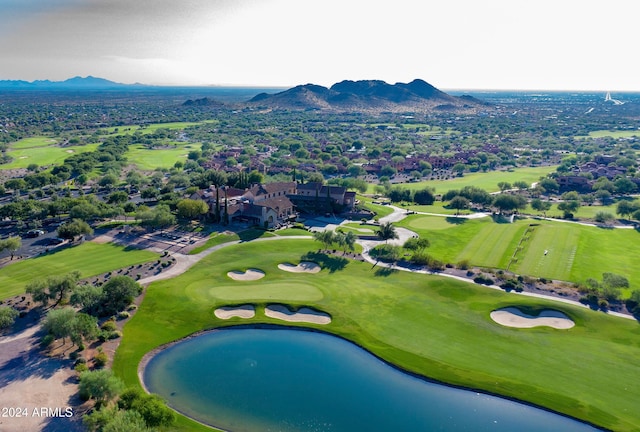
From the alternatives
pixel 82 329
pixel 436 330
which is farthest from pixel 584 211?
pixel 82 329

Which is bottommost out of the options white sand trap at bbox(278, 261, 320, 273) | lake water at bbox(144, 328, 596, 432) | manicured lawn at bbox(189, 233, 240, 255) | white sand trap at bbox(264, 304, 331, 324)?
lake water at bbox(144, 328, 596, 432)

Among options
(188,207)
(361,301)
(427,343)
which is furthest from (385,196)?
(427,343)

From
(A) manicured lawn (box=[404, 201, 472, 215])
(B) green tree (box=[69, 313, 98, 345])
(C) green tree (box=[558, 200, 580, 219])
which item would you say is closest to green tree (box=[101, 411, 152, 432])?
(B) green tree (box=[69, 313, 98, 345])

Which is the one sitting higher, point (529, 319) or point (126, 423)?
point (126, 423)

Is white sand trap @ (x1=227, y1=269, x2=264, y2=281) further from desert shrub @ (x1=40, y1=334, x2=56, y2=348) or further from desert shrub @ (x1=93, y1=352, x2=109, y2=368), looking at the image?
desert shrub @ (x1=40, y1=334, x2=56, y2=348)

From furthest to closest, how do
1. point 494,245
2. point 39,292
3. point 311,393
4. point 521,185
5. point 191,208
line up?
point 521,185 → point 191,208 → point 494,245 → point 39,292 → point 311,393

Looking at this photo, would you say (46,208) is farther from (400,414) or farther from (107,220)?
(400,414)

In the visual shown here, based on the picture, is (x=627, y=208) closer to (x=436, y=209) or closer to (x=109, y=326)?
(x=436, y=209)
